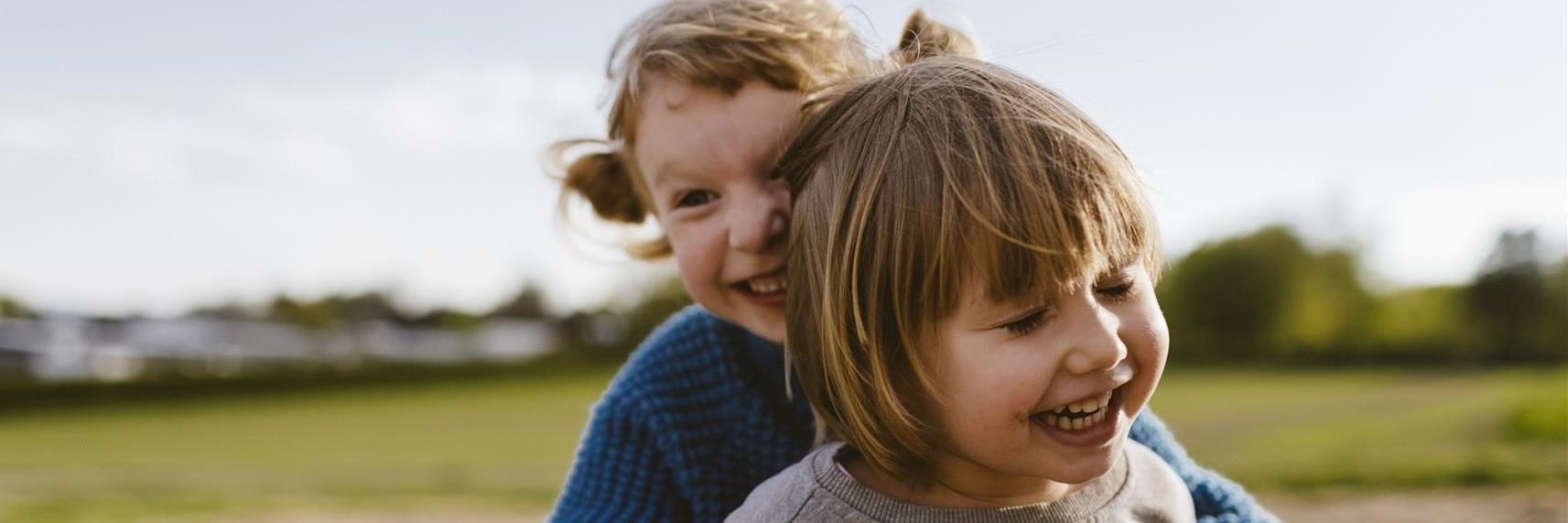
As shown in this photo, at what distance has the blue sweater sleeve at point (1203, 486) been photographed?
173 cm

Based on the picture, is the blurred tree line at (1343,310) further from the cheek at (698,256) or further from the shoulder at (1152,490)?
the shoulder at (1152,490)

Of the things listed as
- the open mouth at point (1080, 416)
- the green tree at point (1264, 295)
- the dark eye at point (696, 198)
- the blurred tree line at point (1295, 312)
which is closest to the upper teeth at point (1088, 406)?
the open mouth at point (1080, 416)

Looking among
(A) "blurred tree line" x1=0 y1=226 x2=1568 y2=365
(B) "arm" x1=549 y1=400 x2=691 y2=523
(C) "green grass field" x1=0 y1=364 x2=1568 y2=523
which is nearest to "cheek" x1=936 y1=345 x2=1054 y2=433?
(B) "arm" x1=549 y1=400 x2=691 y2=523

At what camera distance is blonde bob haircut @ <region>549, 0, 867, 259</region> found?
1830 mm

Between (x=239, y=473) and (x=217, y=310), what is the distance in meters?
39.1

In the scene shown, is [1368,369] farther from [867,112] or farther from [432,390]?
[867,112]

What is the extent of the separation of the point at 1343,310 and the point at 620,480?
36496 millimetres

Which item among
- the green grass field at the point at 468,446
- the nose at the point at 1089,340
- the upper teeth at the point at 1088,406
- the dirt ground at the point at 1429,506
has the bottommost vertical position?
the green grass field at the point at 468,446

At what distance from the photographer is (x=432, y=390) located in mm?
21859

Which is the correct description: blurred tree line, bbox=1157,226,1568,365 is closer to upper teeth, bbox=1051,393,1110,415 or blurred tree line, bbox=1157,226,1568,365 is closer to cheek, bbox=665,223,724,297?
cheek, bbox=665,223,724,297

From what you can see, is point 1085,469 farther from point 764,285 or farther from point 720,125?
point 720,125

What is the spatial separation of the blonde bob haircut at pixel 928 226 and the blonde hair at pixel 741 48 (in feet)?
1.23

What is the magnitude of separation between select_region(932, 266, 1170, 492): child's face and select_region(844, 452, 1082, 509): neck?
0.04m

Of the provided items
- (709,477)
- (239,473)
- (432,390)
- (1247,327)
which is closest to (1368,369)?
(1247,327)
